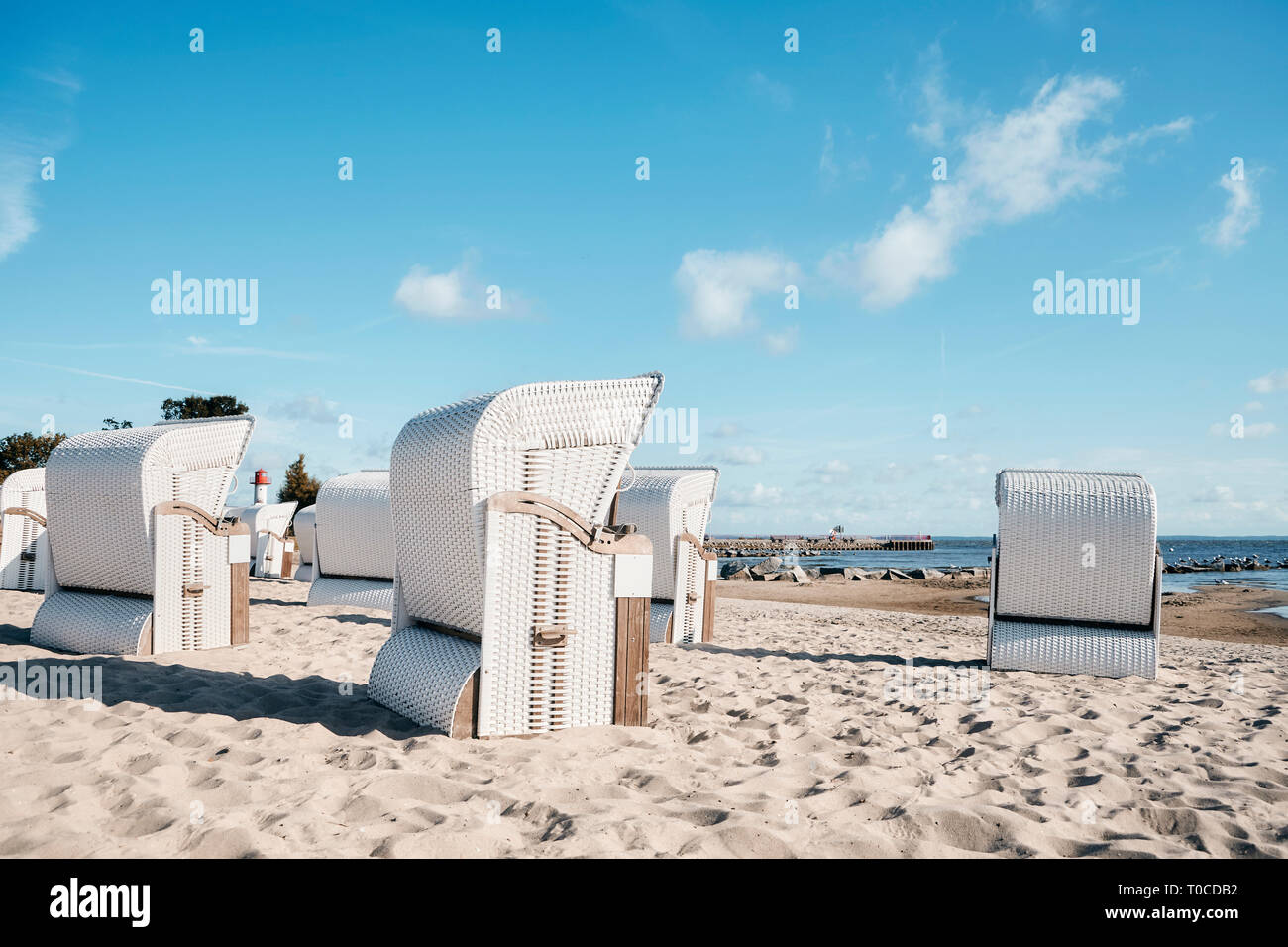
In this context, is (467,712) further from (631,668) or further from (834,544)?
(834,544)

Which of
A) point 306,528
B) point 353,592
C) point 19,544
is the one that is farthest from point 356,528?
point 19,544

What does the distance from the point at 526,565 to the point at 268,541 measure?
16.0m

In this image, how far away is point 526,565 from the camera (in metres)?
4.45

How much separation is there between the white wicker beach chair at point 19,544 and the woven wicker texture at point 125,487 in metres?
7.19

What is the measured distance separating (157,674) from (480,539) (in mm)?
3422

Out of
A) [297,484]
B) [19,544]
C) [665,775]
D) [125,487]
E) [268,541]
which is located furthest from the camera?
[297,484]

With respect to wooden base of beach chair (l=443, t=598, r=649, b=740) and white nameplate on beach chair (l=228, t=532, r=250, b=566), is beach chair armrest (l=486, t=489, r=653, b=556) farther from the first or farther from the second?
white nameplate on beach chair (l=228, t=532, r=250, b=566)

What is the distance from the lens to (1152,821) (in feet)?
11.3

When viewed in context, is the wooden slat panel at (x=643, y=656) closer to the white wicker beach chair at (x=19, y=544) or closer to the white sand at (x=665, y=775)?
the white sand at (x=665, y=775)

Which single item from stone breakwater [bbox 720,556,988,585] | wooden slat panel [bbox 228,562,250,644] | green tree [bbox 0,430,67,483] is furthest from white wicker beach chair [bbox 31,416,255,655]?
green tree [bbox 0,430,67,483]

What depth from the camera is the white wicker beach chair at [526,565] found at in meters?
4.33

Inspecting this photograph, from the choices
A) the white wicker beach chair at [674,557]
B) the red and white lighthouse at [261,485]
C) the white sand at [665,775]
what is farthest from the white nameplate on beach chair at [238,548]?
the red and white lighthouse at [261,485]

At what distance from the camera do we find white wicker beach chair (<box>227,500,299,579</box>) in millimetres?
18047
